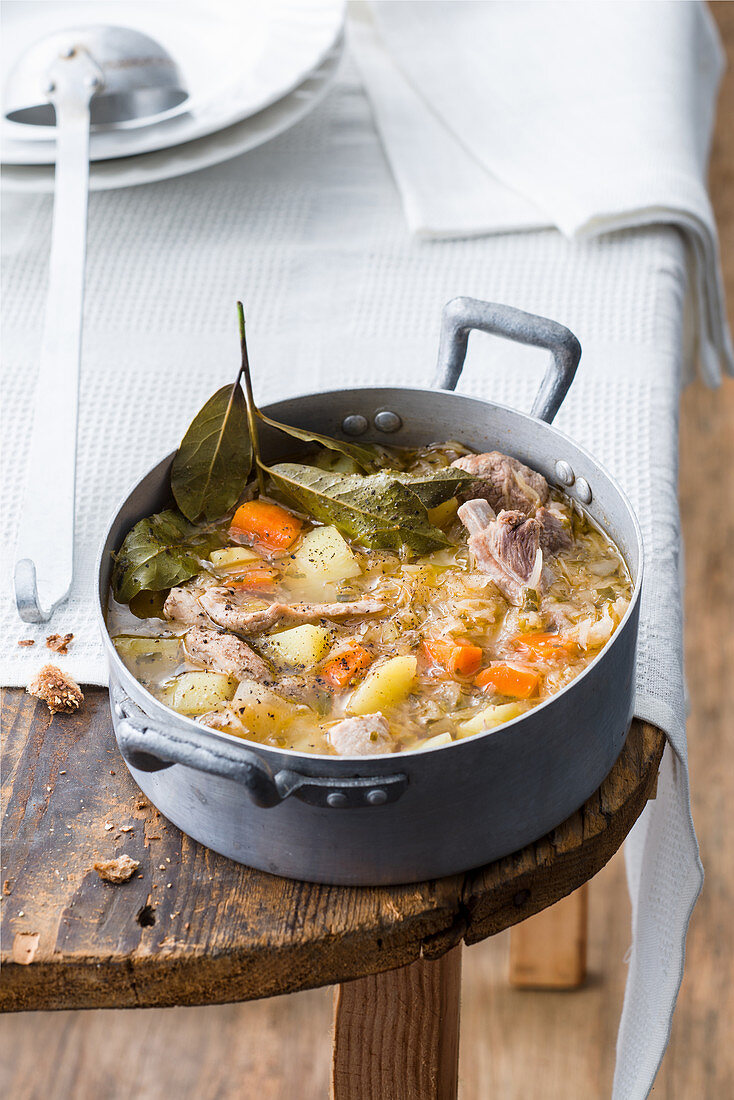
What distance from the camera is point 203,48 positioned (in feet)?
5.23

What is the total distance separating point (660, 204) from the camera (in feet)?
4.60

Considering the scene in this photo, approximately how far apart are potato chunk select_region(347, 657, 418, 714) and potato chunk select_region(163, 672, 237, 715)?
0.31 feet

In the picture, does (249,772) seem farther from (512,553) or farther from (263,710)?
(512,553)

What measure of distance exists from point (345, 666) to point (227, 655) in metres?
0.09

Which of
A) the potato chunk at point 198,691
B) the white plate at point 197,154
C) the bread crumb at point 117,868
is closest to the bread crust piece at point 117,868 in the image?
the bread crumb at point 117,868

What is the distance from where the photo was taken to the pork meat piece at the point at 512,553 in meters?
0.90

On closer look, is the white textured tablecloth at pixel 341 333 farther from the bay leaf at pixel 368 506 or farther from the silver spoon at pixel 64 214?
the bay leaf at pixel 368 506

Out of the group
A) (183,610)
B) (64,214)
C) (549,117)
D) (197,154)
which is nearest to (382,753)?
(183,610)

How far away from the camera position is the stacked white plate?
1395mm

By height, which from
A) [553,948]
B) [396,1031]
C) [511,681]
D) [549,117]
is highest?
[549,117]

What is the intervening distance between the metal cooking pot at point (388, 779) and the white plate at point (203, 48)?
646mm

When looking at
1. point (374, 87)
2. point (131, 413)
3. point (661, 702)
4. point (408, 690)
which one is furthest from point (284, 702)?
point (374, 87)

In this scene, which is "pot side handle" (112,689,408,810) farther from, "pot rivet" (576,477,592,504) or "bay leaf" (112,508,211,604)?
"pot rivet" (576,477,592,504)

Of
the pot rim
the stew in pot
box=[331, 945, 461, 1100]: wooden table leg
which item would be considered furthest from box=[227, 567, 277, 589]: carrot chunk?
box=[331, 945, 461, 1100]: wooden table leg
